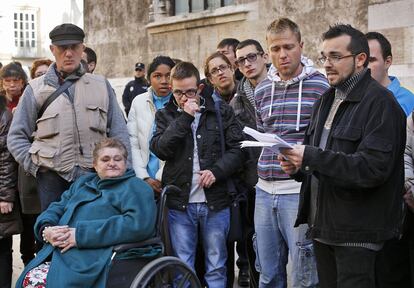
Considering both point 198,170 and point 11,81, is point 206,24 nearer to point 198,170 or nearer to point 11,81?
point 11,81

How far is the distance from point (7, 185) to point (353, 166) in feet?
10.1

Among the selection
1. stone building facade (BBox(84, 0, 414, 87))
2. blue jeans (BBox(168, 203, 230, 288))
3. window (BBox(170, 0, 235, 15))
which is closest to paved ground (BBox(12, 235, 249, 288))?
blue jeans (BBox(168, 203, 230, 288))

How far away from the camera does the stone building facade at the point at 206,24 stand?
7.71 m

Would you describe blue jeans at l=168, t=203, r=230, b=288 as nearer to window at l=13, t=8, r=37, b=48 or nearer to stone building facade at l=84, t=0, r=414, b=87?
stone building facade at l=84, t=0, r=414, b=87

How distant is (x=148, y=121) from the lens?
A: 18.0 ft

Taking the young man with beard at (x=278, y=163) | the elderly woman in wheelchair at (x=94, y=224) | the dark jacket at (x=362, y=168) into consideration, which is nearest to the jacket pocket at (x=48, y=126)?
the elderly woman in wheelchair at (x=94, y=224)

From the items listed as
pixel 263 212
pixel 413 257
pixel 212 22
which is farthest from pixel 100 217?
pixel 212 22

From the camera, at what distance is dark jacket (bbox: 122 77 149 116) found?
11.4 meters

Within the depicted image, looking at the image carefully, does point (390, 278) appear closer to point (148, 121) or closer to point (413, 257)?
point (413, 257)

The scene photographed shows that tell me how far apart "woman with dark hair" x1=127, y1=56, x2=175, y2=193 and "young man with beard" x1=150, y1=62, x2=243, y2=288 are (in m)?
0.51

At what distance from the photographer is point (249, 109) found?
206 inches

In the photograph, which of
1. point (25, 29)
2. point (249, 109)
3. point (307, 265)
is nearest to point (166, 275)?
point (307, 265)

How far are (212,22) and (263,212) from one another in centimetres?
636

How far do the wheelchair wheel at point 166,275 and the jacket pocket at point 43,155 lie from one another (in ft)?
3.80
